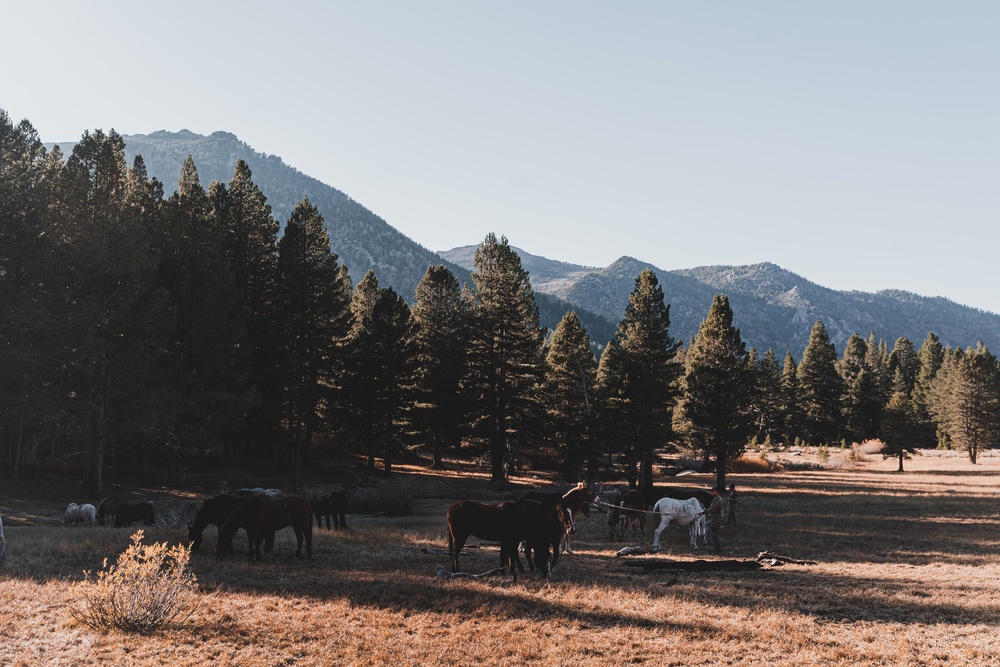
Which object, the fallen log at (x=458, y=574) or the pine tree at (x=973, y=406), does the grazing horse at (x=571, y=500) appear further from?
the pine tree at (x=973, y=406)

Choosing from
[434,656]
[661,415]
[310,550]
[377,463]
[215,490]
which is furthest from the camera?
[377,463]

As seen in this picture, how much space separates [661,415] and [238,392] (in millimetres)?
28773

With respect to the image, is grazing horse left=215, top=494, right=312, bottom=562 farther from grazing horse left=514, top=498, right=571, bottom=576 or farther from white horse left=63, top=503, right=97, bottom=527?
white horse left=63, top=503, right=97, bottom=527

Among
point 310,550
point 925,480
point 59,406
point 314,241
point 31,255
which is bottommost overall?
point 925,480

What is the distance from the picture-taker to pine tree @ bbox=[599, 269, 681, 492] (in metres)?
43.9

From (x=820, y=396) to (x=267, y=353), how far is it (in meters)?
80.8

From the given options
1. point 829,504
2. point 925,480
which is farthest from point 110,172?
point 925,480

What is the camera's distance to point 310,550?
16469mm

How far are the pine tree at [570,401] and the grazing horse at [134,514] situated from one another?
28.9 m

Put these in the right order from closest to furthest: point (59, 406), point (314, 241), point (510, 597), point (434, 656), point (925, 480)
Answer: point (434, 656)
point (510, 597)
point (59, 406)
point (314, 241)
point (925, 480)

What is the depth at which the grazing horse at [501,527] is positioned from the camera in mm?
14820

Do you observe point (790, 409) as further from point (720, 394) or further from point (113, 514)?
point (113, 514)

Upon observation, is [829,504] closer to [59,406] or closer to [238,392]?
[238,392]

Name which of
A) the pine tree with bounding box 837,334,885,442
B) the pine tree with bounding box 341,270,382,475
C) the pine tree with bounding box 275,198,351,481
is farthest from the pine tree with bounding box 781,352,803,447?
the pine tree with bounding box 275,198,351,481
